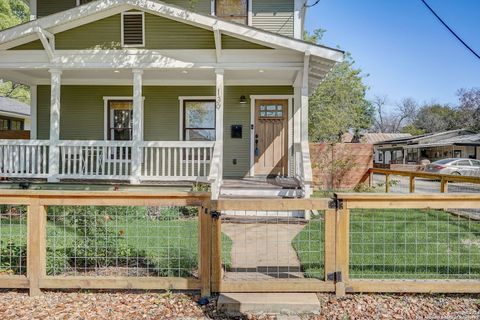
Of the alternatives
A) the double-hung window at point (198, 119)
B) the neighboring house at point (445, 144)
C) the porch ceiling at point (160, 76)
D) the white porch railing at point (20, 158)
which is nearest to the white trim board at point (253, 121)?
the porch ceiling at point (160, 76)

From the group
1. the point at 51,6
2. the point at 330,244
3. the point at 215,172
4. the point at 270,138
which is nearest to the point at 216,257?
the point at 330,244

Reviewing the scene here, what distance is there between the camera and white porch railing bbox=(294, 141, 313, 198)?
793cm

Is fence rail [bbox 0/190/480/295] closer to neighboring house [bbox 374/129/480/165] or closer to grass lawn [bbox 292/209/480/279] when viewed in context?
grass lawn [bbox 292/209/480/279]

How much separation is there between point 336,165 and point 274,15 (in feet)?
19.0

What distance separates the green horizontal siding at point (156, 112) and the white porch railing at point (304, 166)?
235 cm

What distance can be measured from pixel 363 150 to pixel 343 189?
5.49 feet

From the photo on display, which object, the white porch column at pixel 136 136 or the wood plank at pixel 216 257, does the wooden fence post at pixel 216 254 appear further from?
the white porch column at pixel 136 136

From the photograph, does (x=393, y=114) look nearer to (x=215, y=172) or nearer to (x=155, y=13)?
(x=155, y=13)

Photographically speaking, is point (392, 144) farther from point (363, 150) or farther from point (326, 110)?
point (363, 150)

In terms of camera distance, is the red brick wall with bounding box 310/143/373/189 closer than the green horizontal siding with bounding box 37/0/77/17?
No

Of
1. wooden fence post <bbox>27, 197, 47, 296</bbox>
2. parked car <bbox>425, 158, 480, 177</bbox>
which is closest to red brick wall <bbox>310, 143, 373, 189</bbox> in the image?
parked car <bbox>425, 158, 480, 177</bbox>

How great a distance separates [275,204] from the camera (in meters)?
3.66

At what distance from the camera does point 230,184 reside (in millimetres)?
9469

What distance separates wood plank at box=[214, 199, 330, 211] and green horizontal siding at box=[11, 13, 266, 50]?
610 centimetres
